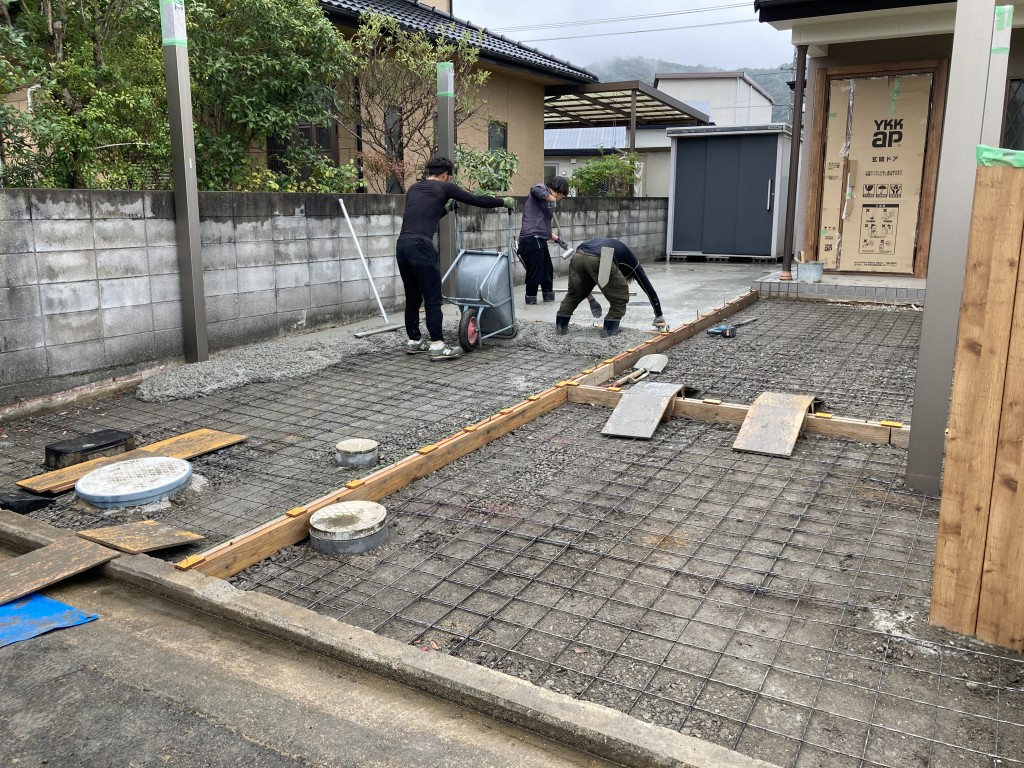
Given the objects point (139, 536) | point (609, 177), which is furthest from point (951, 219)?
point (609, 177)

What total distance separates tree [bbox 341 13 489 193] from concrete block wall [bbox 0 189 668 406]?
182 cm

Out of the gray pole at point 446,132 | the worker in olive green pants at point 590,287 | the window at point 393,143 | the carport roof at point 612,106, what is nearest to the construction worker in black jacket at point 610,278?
the worker in olive green pants at point 590,287

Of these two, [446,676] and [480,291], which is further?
[480,291]

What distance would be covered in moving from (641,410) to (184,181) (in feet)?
11.5

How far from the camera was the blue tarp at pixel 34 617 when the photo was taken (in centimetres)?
235

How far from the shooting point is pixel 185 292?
5562 mm

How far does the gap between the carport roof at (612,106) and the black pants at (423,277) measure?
842 centimetres

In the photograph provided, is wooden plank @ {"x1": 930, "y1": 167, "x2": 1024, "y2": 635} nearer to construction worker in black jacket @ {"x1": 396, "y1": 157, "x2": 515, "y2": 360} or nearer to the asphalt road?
the asphalt road

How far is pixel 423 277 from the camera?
19.4 ft

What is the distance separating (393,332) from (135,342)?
2205 millimetres

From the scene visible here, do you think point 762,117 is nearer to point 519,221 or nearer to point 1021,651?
point 519,221

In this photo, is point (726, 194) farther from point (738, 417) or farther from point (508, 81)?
point (738, 417)

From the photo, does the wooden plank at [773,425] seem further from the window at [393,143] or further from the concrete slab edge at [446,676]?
the window at [393,143]

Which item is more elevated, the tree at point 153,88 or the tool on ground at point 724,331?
the tree at point 153,88
